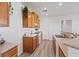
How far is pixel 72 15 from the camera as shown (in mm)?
10789

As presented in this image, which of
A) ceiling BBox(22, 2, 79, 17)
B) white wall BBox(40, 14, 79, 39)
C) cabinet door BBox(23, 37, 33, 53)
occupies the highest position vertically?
ceiling BBox(22, 2, 79, 17)

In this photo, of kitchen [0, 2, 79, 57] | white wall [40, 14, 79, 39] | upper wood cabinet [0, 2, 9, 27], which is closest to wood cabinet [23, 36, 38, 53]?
kitchen [0, 2, 79, 57]

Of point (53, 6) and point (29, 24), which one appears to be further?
point (53, 6)

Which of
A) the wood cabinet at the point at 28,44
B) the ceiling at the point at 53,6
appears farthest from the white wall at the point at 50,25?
the wood cabinet at the point at 28,44

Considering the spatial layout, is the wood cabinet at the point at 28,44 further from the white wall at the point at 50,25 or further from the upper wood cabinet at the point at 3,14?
the white wall at the point at 50,25

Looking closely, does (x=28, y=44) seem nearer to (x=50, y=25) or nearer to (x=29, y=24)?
(x=29, y=24)

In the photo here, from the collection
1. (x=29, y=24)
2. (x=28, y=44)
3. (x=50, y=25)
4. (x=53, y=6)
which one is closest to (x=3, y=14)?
(x=28, y=44)

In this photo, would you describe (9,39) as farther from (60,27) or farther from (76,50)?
(60,27)

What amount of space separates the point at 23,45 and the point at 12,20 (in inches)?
70.3

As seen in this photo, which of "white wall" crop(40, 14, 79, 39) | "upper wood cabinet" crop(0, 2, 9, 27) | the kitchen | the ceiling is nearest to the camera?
"upper wood cabinet" crop(0, 2, 9, 27)

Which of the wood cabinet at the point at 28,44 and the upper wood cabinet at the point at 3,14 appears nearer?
the upper wood cabinet at the point at 3,14

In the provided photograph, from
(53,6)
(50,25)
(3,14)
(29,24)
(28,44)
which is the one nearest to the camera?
(3,14)

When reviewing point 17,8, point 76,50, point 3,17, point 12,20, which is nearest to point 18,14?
point 17,8

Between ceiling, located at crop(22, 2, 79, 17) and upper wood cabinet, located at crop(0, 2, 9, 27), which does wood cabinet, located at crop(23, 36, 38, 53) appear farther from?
upper wood cabinet, located at crop(0, 2, 9, 27)
